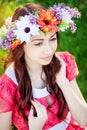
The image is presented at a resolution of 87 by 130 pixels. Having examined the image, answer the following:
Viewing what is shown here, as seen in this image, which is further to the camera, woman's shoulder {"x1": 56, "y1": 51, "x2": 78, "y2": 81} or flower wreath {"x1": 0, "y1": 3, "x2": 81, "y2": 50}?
woman's shoulder {"x1": 56, "y1": 51, "x2": 78, "y2": 81}

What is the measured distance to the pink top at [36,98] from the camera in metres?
2.84

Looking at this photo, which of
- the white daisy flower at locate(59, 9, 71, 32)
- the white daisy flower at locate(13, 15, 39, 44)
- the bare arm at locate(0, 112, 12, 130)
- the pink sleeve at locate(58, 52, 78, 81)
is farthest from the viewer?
the pink sleeve at locate(58, 52, 78, 81)

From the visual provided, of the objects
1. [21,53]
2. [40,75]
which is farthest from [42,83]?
[21,53]

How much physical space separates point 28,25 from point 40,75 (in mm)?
464

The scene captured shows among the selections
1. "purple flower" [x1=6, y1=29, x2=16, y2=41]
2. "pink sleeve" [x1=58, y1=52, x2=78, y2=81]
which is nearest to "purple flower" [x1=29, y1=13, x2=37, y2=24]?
"purple flower" [x1=6, y1=29, x2=16, y2=41]

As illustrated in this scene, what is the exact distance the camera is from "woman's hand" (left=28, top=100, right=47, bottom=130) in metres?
2.84

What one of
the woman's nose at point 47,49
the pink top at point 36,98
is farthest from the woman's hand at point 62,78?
the woman's nose at point 47,49

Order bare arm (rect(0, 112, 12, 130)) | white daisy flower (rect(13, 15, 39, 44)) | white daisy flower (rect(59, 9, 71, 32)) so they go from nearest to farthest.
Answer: white daisy flower (rect(13, 15, 39, 44))
white daisy flower (rect(59, 9, 71, 32))
bare arm (rect(0, 112, 12, 130))

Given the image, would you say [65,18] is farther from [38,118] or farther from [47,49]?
[38,118]

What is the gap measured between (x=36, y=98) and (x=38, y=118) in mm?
152

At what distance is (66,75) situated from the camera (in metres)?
3.03

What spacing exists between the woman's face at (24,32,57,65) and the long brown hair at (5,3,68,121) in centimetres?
8

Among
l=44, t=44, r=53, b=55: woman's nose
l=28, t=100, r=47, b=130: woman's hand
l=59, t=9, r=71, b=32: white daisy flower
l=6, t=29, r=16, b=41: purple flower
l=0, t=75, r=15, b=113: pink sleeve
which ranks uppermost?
l=59, t=9, r=71, b=32: white daisy flower

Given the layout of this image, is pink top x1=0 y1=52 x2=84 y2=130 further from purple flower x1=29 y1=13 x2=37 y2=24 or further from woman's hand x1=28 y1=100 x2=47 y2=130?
purple flower x1=29 y1=13 x2=37 y2=24
